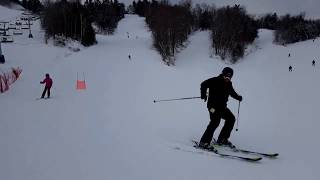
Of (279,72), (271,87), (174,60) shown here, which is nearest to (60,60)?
(174,60)

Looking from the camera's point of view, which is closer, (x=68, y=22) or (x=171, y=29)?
(x=171, y=29)

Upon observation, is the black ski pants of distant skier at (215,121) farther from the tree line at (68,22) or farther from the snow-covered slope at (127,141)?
the tree line at (68,22)

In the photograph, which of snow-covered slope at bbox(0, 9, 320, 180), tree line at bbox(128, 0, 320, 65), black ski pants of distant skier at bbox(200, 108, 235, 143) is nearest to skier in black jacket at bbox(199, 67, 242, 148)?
black ski pants of distant skier at bbox(200, 108, 235, 143)

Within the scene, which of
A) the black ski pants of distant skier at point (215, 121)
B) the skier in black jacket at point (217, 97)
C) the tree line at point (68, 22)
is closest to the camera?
the skier in black jacket at point (217, 97)

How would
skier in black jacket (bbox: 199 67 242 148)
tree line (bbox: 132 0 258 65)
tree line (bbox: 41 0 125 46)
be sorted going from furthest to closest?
tree line (bbox: 41 0 125 46) → tree line (bbox: 132 0 258 65) → skier in black jacket (bbox: 199 67 242 148)

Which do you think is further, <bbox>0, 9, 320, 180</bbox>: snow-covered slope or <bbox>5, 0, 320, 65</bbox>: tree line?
<bbox>5, 0, 320, 65</bbox>: tree line

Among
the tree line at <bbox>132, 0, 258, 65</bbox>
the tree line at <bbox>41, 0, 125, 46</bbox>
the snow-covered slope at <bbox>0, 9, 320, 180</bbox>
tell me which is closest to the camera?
the snow-covered slope at <bbox>0, 9, 320, 180</bbox>

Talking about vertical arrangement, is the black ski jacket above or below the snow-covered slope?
above

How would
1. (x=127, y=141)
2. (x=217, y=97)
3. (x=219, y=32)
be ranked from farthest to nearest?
(x=219, y=32) < (x=127, y=141) < (x=217, y=97)

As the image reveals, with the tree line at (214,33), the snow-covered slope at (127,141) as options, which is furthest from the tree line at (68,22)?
the snow-covered slope at (127,141)

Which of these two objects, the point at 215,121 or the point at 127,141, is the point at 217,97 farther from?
the point at 127,141

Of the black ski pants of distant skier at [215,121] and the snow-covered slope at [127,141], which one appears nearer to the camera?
the snow-covered slope at [127,141]

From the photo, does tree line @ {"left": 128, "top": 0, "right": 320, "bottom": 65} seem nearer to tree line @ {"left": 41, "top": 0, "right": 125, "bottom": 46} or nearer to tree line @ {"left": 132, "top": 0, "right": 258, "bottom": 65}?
tree line @ {"left": 132, "top": 0, "right": 258, "bottom": 65}

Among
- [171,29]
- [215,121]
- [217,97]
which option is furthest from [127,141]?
[171,29]
